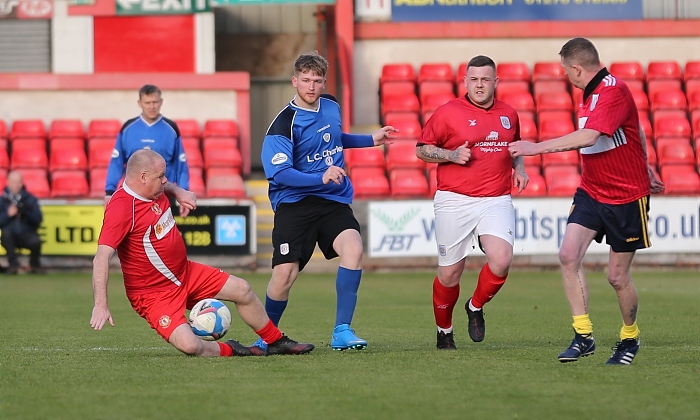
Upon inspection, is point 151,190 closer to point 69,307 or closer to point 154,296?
point 154,296

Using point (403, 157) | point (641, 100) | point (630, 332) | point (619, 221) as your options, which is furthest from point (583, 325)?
point (641, 100)

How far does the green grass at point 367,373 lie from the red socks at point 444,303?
276 millimetres

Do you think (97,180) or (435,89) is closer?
(97,180)

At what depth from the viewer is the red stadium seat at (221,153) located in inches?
758

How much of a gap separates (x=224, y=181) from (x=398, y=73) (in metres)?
4.09

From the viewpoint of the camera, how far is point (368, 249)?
17.1 metres

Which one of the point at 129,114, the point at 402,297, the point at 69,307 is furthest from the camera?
the point at 129,114

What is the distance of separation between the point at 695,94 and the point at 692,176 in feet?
8.93

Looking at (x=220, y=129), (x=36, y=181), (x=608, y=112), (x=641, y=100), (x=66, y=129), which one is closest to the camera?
(x=608, y=112)

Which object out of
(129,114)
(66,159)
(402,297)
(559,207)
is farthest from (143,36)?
(402,297)

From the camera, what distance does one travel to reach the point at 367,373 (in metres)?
6.52

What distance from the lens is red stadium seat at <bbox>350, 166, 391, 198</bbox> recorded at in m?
18.1

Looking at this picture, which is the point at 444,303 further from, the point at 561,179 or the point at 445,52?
the point at 445,52

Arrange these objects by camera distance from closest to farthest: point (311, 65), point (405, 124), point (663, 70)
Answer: point (311, 65) → point (405, 124) → point (663, 70)
